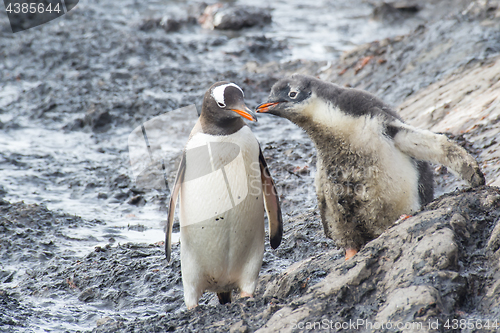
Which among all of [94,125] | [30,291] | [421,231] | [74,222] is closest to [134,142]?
[94,125]

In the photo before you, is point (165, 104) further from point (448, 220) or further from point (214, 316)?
point (448, 220)

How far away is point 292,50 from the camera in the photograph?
1223 cm

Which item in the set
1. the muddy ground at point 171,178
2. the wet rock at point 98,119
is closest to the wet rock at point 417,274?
the muddy ground at point 171,178

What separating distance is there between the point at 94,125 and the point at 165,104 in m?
1.33

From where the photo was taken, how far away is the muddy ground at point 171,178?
105 inches

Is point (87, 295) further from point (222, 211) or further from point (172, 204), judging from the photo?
point (222, 211)

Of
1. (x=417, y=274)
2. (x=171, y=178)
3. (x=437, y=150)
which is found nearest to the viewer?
(x=417, y=274)

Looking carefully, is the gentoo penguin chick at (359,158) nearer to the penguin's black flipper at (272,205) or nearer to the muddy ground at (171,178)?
the muddy ground at (171,178)

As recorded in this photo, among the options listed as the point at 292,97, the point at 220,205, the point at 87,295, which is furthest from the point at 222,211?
the point at 87,295

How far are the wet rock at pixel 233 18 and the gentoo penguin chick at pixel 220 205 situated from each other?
10747mm

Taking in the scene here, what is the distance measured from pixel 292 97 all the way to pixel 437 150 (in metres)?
1.08

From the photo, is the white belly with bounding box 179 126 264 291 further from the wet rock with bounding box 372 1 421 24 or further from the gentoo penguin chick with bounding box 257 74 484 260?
the wet rock with bounding box 372 1 421 24

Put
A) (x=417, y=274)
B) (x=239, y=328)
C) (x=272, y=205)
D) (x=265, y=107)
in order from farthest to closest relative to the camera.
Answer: (x=272, y=205) → (x=265, y=107) → (x=239, y=328) → (x=417, y=274)

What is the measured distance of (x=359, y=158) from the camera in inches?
135
